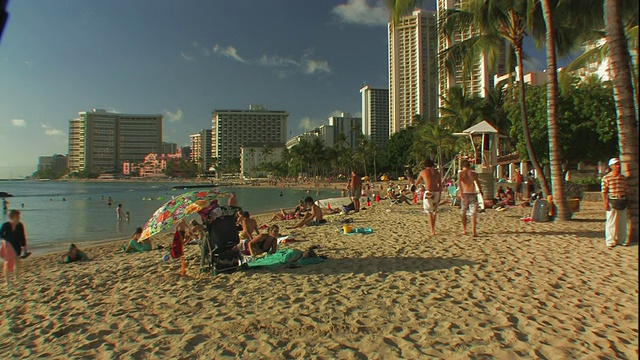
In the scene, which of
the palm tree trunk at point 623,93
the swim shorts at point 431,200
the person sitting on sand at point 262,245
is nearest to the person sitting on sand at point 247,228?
the person sitting on sand at point 262,245

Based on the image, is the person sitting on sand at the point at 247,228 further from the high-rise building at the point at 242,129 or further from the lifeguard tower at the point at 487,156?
the high-rise building at the point at 242,129

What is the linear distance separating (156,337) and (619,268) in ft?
18.9

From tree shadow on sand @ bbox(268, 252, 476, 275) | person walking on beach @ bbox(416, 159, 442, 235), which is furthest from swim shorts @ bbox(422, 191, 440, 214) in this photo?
tree shadow on sand @ bbox(268, 252, 476, 275)

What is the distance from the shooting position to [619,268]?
16.8ft

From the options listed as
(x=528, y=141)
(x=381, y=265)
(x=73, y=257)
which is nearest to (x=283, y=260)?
(x=381, y=265)

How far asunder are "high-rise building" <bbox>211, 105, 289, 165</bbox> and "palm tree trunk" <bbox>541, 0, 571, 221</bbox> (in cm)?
15301

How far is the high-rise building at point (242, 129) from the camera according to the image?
528 ft

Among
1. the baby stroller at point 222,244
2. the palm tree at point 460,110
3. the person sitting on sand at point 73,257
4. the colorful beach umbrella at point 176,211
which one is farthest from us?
the palm tree at point 460,110

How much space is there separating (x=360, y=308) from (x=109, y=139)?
18066cm

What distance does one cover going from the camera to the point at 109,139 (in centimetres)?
16038

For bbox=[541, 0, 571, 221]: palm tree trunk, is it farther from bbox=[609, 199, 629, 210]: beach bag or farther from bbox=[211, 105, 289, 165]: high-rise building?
bbox=[211, 105, 289, 165]: high-rise building

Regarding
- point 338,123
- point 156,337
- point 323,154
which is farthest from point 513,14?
point 338,123

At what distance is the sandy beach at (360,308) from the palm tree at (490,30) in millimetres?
6098

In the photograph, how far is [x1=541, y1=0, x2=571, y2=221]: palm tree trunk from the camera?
29.7 feet
